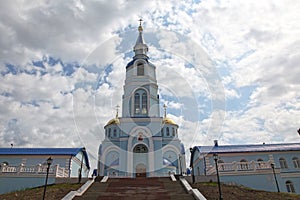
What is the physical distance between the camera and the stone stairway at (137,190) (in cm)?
1373

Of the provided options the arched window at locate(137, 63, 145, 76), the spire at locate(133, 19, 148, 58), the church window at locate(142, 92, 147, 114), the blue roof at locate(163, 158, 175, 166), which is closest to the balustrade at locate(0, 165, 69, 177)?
the blue roof at locate(163, 158, 175, 166)

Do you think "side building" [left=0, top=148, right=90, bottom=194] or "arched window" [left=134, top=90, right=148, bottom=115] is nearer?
"side building" [left=0, top=148, right=90, bottom=194]

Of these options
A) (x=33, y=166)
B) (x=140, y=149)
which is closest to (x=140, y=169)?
(x=140, y=149)

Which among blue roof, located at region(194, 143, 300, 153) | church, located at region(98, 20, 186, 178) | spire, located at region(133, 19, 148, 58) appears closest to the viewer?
blue roof, located at region(194, 143, 300, 153)

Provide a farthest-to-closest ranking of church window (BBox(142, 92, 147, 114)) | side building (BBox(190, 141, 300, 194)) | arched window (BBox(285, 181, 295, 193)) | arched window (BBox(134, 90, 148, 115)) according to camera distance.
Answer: church window (BBox(142, 92, 147, 114)) < arched window (BBox(134, 90, 148, 115)) < side building (BBox(190, 141, 300, 194)) < arched window (BBox(285, 181, 295, 193))

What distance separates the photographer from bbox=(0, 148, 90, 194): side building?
70.0 ft

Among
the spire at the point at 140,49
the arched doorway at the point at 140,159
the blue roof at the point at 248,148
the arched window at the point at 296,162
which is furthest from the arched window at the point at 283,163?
the spire at the point at 140,49

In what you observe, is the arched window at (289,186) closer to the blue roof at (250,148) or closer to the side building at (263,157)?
the side building at (263,157)

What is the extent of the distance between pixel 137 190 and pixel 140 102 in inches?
771

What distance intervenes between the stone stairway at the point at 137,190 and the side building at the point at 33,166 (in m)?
5.21

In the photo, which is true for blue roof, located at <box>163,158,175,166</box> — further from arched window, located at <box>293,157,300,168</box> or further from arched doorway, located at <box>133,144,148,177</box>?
arched window, located at <box>293,157,300,168</box>

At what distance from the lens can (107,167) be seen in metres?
32.3

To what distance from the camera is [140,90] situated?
115 feet

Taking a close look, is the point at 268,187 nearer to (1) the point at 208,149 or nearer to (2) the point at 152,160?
(1) the point at 208,149
